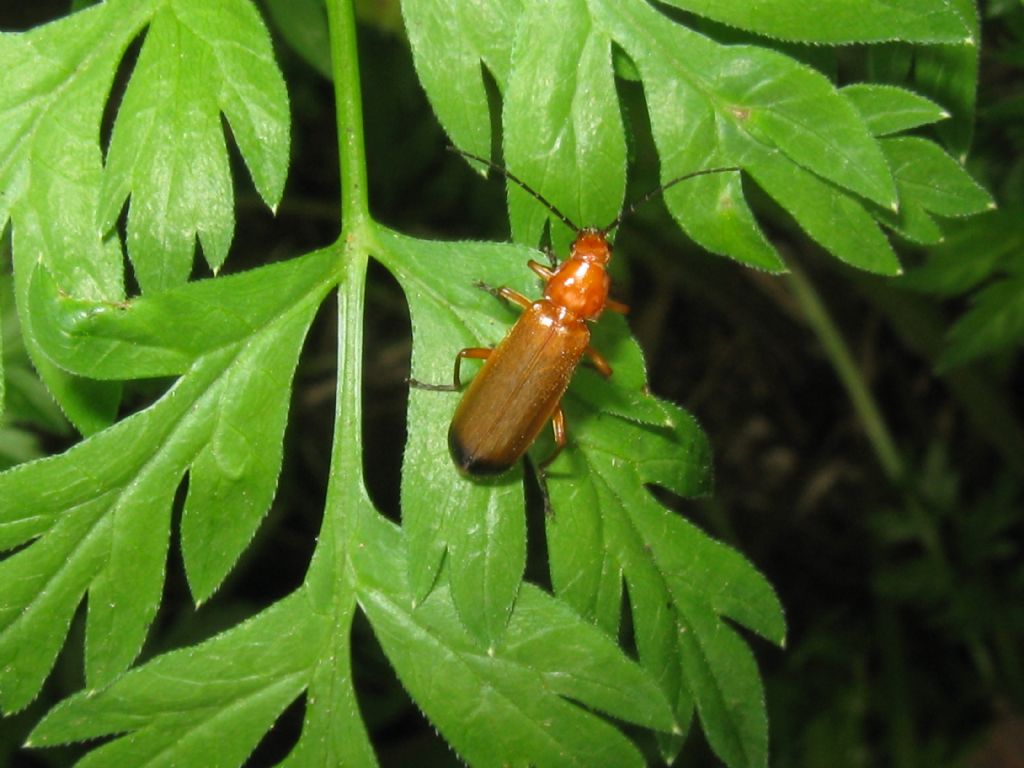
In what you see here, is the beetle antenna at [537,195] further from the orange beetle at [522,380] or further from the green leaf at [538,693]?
the green leaf at [538,693]

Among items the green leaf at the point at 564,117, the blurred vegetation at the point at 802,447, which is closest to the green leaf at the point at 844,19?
the green leaf at the point at 564,117

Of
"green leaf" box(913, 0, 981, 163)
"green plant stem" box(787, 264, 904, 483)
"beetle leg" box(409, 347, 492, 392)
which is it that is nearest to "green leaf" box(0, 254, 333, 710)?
"beetle leg" box(409, 347, 492, 392)

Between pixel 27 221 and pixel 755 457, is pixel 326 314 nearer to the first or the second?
pixel 755 457

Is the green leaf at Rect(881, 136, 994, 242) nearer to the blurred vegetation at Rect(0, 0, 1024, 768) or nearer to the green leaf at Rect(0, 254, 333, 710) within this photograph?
the green leaf at Rect(0, 254, 333, 710)

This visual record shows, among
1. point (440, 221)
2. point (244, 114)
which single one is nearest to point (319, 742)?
point (244, 114)

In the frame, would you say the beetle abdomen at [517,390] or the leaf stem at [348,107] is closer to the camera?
the beetle abdomen at [517,390]

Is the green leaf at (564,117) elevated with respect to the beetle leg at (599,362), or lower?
elevated

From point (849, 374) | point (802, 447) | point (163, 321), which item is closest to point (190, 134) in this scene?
point (163, 321)
